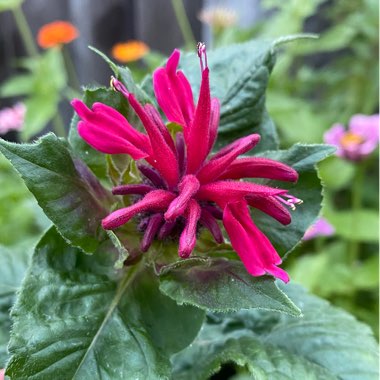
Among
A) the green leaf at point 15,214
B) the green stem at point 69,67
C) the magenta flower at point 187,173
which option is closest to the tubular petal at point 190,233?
the magenta flower at point 187,173

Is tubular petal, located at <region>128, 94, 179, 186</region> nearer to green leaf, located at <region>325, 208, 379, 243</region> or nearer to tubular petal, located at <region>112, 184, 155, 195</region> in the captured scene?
tubular petal, located at <region>112, 184, 155, 195</region>

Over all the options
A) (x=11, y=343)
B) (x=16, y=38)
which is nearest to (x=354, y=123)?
(x=11, y=343)

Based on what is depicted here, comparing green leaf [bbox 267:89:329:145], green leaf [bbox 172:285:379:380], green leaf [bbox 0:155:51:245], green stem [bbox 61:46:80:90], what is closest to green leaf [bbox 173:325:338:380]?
green leaf [bbox 172:285:379:380]

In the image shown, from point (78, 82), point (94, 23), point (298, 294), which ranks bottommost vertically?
point (78, 82)

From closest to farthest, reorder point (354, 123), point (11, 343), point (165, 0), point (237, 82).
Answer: point (11, 343) → point (237, 82) → point (354, 123) → point (165, 0)

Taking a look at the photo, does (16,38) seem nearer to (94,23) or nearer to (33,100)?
(94,23)

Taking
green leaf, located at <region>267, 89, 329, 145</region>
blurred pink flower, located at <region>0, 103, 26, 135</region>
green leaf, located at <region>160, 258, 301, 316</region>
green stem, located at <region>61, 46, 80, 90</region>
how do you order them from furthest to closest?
1. green stem, located at <region>61, 46, 80, 90</region>
2. blurred pink flower, located at <region>0, 103, 26, 135</region>
3. green leaf, located at <region>267, 89, 329, 145</region>
4. green leaf, located at <region>160, 258, 301, 316</region>
